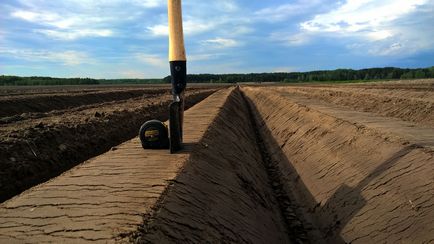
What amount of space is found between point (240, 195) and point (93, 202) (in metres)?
2.72

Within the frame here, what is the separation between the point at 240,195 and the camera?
7.19m

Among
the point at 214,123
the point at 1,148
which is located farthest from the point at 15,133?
the point at 214,123

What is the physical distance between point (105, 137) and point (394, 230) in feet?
31.1

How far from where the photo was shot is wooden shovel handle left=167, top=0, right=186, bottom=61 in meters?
7.28

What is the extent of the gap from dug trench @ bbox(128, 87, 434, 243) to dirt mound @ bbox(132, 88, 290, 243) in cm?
2

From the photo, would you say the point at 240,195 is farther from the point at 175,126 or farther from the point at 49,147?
the point at 49,147

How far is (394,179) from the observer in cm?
671

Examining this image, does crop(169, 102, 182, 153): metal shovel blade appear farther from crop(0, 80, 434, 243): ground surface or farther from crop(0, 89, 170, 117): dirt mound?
crop(0, 89, 170, 117): dirt mound

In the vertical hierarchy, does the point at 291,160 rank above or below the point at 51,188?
below

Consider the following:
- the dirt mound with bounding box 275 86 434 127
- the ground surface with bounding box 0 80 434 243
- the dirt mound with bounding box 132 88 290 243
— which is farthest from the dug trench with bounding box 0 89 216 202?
the dirt mound with bounding box 275 86 434 127

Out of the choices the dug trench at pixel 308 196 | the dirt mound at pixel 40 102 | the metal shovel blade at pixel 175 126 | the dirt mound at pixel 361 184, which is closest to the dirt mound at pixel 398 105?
the dirt mound at pixel 361 184

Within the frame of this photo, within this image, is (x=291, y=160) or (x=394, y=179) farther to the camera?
(x=291, y=160)

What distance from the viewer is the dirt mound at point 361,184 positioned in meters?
5.72

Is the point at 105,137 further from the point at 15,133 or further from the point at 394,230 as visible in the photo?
the point at 394,230
